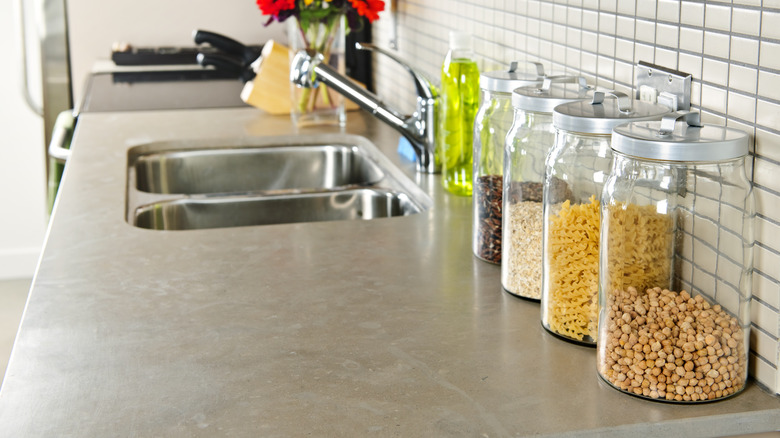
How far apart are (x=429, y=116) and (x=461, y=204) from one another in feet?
0.95

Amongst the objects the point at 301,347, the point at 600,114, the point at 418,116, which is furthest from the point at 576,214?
the point at 418,116

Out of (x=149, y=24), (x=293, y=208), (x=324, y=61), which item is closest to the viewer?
(x=293, y=208)

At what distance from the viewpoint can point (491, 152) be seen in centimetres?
127

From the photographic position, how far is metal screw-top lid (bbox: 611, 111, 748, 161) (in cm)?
73

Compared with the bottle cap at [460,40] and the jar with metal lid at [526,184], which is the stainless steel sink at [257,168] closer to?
the bottle cap at [460,40]

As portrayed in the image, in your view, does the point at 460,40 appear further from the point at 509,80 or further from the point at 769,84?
the point at 769,84

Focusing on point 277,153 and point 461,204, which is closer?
point 461,204

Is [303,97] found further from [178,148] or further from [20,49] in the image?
[20,49]

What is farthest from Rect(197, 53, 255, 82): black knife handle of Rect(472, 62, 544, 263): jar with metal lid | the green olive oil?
Rect(472, 62, 544, 263): jar with metal lid

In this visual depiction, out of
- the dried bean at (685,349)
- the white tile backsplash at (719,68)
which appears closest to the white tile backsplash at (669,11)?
the white tile backsplash at (719,68)

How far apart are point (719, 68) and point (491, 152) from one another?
0.45 meters

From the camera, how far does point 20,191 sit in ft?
13.5

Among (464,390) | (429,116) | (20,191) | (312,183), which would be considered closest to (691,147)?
(464,390)

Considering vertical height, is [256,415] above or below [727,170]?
below
